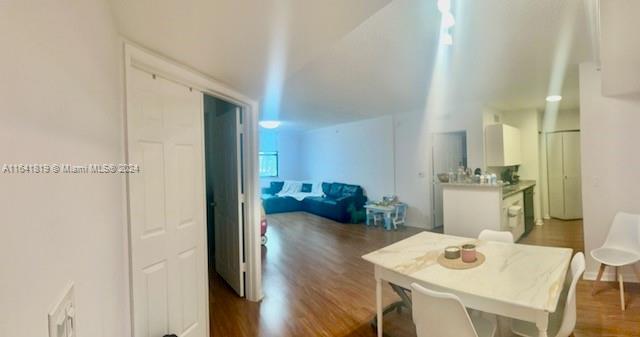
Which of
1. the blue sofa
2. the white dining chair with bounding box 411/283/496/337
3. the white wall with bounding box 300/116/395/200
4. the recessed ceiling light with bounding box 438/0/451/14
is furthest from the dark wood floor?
the recessed ceiling light with bounding box 438/0/451/14

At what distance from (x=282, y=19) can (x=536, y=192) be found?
6.87m

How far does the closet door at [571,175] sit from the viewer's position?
20.5 feet

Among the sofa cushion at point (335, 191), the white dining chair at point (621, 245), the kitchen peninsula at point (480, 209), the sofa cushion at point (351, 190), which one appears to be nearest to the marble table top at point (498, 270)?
the white dining chair at point (621, 245)

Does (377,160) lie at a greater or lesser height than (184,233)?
greater

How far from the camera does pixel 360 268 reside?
3.86m

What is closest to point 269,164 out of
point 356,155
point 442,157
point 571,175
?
point 356,155

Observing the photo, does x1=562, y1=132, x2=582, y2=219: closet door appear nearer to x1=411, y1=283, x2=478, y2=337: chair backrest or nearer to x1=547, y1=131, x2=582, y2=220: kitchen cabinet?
x1=547, y1=131, x2=582, y2=220: kitchen cabinet

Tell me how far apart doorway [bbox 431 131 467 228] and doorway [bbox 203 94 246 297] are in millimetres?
4322

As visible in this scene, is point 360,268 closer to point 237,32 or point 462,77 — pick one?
point 462,77

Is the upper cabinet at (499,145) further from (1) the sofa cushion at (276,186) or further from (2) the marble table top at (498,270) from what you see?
(1) the sofa cushion at (276,186)

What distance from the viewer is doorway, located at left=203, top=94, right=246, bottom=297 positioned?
121 inches

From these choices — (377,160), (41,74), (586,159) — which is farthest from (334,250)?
(41,74)

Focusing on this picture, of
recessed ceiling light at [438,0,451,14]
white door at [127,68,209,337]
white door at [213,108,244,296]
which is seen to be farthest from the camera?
white door at [213,108,244,296]

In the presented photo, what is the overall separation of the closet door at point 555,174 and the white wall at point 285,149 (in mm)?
6848
